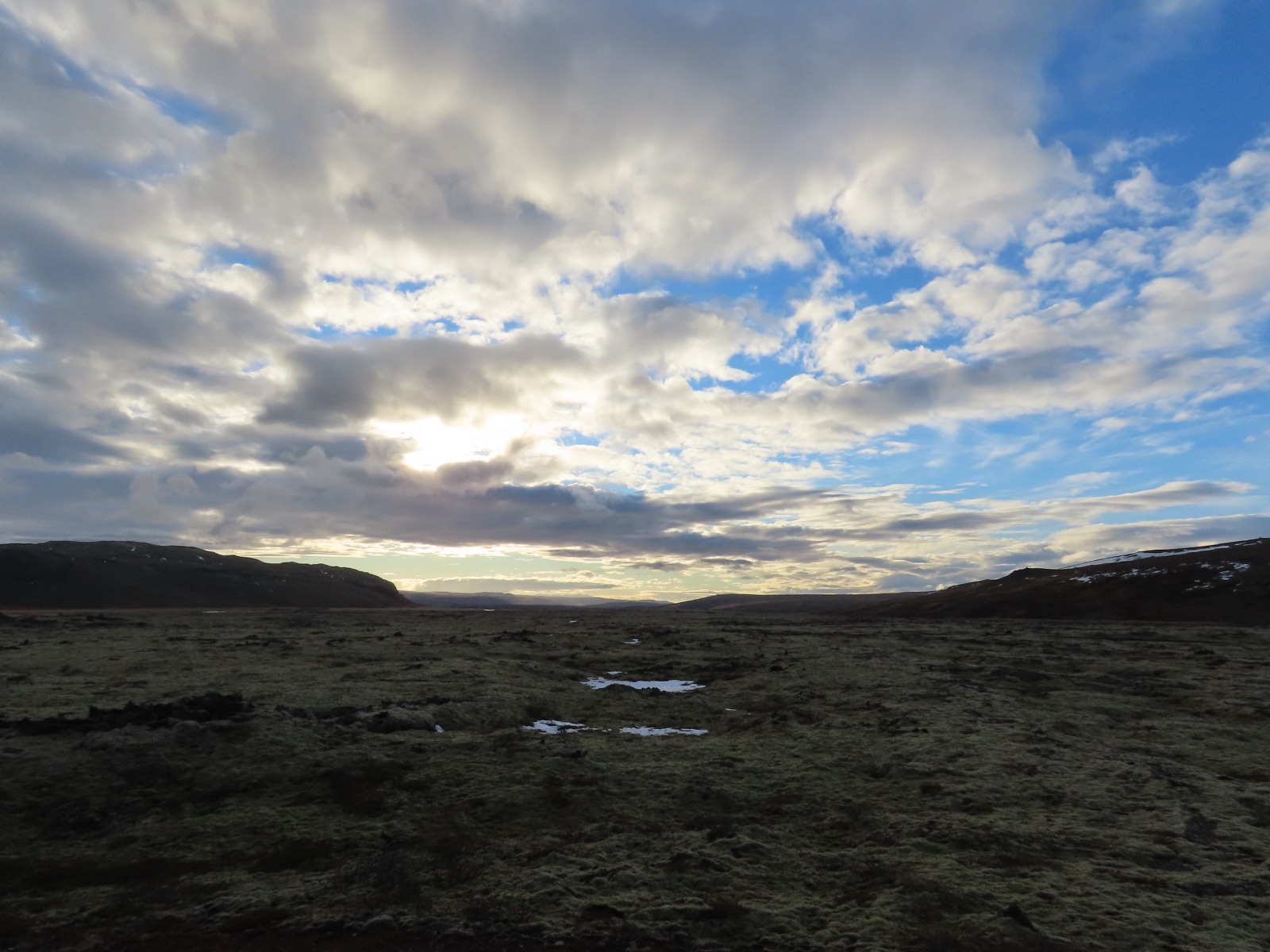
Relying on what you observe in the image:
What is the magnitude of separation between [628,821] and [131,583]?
624 feet

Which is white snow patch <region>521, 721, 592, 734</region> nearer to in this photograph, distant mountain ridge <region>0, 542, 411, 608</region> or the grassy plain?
the grassy plain

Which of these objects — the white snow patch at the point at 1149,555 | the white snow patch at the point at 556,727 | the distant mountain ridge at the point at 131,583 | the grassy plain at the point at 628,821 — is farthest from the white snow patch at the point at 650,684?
the distant mountain ridge at the point at 131,583

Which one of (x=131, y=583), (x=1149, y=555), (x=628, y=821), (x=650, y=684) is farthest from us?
(x=131, y=583)

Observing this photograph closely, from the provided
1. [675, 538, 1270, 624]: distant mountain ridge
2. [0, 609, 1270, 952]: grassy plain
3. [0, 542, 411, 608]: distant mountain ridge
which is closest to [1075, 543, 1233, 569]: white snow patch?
[675, 538, 1270, 624]: distant mountain ridge

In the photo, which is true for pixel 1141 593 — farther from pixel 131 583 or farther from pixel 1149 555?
pixel 131 583

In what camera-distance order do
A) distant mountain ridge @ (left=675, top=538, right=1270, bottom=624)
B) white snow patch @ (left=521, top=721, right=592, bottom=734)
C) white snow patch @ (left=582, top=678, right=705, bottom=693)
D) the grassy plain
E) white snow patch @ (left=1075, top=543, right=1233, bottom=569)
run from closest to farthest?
the grassy plain < white snow patch @ (left=521, top=721, right=592, bottom=734) < white snow patch @ (left=582, top=678, right=705, bottom=693) < distant mountain ridge @ (left=675, top=538, right=1270, bottom=624) < white snow patch @ (left=1075, top=543, right=1233, bottom=569)

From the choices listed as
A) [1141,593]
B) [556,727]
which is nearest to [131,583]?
[556,727]

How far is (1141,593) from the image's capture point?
290ft

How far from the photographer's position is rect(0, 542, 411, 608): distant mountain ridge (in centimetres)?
14388

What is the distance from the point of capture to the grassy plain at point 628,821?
26.2ft

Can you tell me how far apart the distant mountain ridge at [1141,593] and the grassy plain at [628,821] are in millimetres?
71759

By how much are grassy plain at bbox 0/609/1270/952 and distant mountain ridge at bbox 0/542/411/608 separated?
15797 cm

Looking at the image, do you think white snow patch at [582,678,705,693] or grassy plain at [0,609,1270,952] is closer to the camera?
grassy plain at [0,609,1270,952]

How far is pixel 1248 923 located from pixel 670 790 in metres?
8.37
